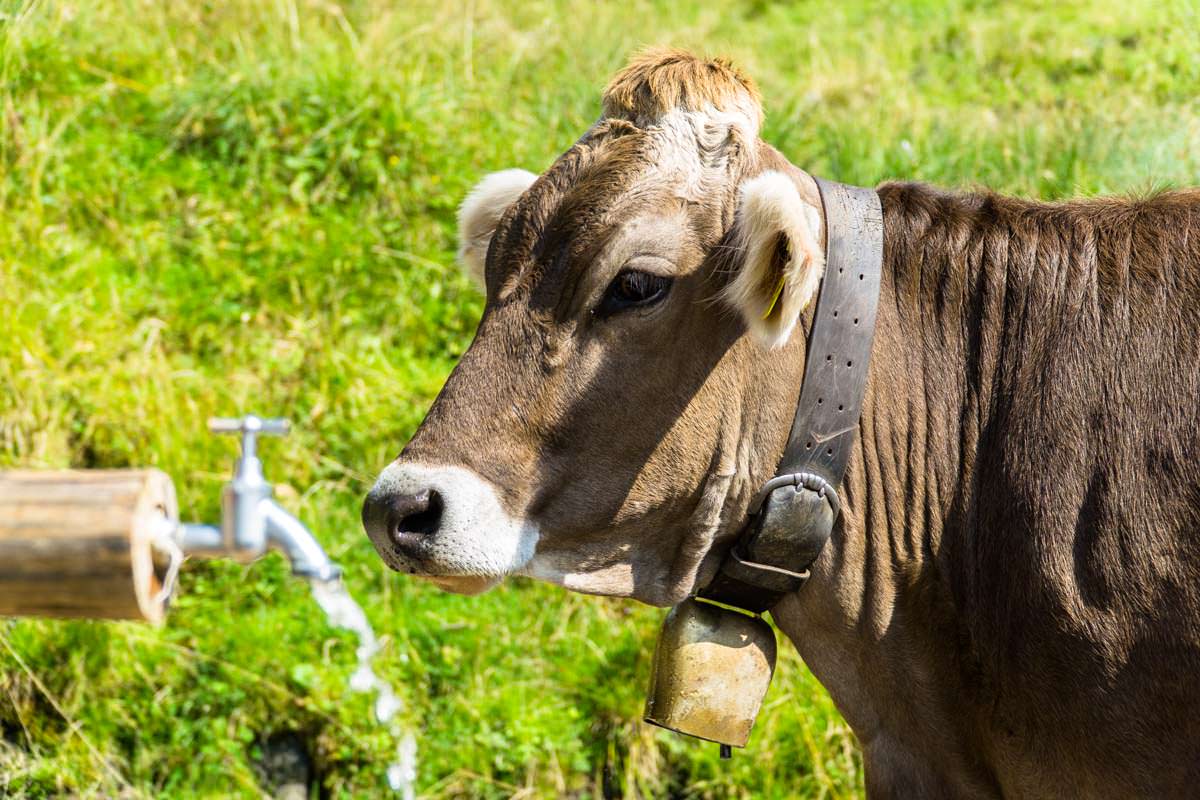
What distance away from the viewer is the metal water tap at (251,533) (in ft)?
7.16

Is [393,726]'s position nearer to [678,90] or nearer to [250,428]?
[250,428]

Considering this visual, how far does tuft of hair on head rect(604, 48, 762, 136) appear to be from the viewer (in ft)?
9.70

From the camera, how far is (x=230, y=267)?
234 inches

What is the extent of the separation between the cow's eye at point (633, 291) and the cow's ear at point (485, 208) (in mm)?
584

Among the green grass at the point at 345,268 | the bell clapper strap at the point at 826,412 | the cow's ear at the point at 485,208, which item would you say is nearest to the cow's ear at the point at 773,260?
the bell clapper strap at the point at 826,412

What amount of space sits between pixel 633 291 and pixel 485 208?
2.25ft

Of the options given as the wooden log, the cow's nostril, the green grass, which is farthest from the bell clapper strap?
the green grass

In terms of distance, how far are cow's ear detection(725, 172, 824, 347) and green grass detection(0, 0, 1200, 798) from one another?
182cm

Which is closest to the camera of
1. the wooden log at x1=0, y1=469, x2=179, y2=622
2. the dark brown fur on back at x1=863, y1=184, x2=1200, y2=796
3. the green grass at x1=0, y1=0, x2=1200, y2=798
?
the wooden log at x1=0, y1=469, x2=179, y2=622

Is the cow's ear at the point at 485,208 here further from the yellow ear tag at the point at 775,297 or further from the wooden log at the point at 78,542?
the wooden log at the point at 78,542

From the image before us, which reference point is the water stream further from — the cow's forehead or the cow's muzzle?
the cow's forehead

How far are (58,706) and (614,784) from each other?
1.92 metres

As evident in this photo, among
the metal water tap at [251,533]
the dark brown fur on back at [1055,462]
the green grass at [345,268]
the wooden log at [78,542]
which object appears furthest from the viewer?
the green grass at [345,268]

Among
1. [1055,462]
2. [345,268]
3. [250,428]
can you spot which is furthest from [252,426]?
[345,268]
